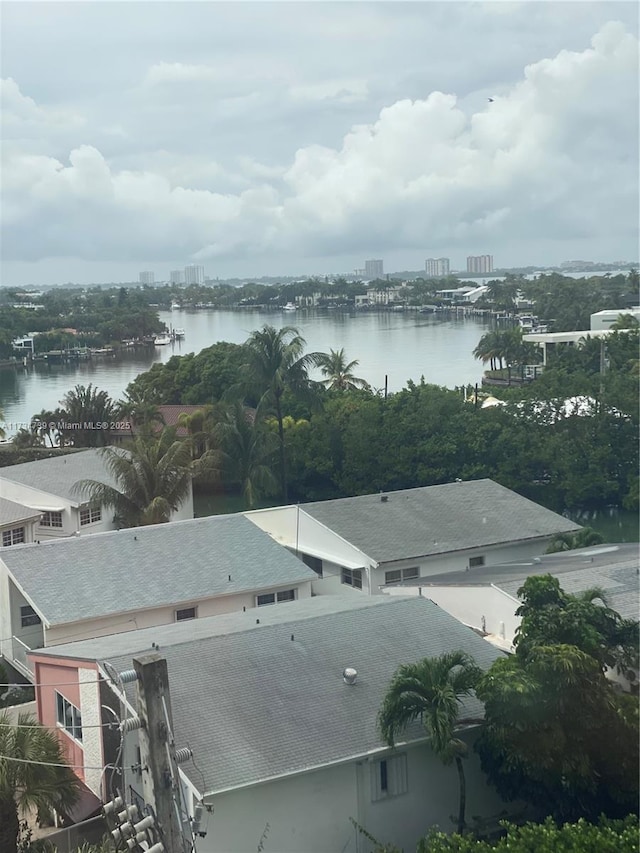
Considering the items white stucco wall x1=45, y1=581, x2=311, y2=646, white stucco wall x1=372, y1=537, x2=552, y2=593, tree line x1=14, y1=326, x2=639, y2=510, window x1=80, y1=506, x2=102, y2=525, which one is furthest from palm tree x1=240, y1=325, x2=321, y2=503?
white stucco wall x1=45, y1=581, x2=311, y2=646

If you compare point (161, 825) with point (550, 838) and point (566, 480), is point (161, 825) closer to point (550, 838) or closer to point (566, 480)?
point (550, 838)

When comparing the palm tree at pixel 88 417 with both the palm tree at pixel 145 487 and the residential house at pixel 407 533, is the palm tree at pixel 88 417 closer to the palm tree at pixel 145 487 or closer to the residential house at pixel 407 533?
the palm tree at pixel 145 487

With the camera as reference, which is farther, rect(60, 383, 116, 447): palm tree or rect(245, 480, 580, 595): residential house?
rect(60, 383, 116, 447): palm tree

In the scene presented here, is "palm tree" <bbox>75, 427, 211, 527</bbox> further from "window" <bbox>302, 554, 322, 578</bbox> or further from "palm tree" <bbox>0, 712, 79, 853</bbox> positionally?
"palm tree" <bbox>0, 712, 79, 853</bbox>

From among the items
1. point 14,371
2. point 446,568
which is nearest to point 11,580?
point 446,568

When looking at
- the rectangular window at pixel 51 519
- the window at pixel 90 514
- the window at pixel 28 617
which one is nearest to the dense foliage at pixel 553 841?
the window at pixel 28 617
